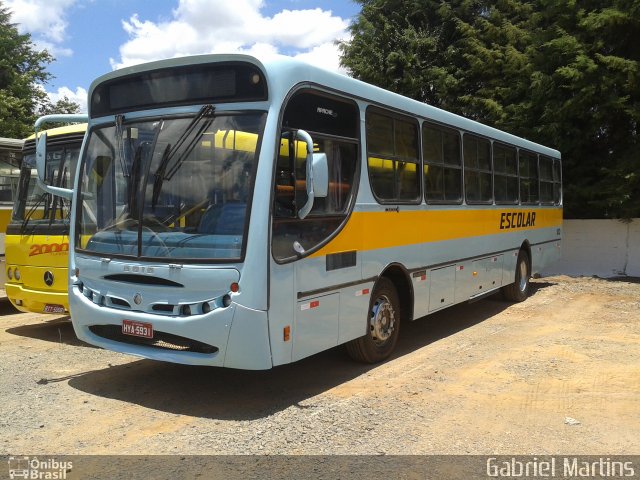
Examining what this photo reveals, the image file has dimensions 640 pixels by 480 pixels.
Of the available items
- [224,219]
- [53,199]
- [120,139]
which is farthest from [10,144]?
[224,219]

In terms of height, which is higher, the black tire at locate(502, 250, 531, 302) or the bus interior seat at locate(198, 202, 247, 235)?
the bus interior seat at locate(198, 202, 247, 235)

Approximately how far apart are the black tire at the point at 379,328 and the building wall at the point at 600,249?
1100 centimetres

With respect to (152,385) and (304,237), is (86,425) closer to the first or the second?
(152,385)

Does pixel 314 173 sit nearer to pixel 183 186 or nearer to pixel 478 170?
pixel 183 186

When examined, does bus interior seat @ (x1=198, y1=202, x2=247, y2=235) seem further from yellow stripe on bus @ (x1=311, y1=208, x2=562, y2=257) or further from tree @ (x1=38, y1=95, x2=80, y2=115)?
tree @ (x1=38, y1=95, x2=80, y2=115)

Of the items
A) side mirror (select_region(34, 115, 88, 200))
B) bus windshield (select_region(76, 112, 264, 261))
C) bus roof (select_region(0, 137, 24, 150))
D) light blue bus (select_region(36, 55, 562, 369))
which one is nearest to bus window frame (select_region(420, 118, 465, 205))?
light blue bus (select_region(36, 55, 562, 369))

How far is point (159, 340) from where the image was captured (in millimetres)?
5223

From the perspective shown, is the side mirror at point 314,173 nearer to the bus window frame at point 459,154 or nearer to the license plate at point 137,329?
the license plate at point 137,329

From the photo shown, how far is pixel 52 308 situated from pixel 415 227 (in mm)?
4736

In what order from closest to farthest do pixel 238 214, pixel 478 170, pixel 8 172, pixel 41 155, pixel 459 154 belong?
pixel 238 214, pixel 41 155, pixel 459 154, pixel 478 170, pixel 8 172

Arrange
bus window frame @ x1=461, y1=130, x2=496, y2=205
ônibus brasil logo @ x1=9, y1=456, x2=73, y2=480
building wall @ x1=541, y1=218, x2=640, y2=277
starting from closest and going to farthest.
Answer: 1. ônibus brasil logo @ x1=9, y1=456, x2=73, y2=480
2. bus window frame @ x1=461, y1=130, x2=496, y2=205
3. building wall @ x1=541, y1=218, x2=640, y2=277

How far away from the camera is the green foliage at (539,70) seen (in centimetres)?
1430

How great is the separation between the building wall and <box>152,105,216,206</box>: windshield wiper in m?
13.6

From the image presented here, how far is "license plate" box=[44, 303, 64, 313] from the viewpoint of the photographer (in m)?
7.61
